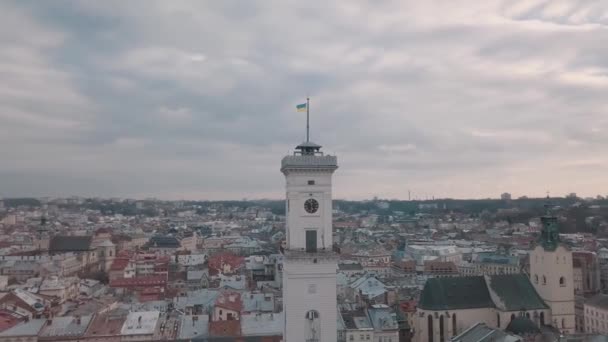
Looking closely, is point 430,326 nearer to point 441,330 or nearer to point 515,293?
point 441,330

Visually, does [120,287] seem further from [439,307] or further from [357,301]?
[439,307]

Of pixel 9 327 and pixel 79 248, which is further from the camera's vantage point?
pixel 79 248

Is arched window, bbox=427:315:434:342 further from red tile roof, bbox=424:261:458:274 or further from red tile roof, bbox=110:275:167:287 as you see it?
red tile roof, bbox=424:261:458:274

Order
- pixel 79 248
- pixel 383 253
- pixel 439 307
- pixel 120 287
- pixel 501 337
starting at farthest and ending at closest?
→ pixel 383 253, pixel 79 248, pixel 120 287, pixel 439 307, pixel 501 337

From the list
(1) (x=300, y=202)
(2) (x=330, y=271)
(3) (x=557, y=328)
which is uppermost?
(1) (x=300, y=202)

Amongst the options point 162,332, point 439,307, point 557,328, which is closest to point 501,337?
point 439,307

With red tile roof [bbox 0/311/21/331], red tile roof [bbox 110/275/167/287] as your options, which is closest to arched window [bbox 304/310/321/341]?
red tile roof [bbox 0/311/21/331]

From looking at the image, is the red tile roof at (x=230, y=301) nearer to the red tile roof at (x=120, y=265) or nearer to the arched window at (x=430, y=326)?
the arched window at (x=430, y=326)

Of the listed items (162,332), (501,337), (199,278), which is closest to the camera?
(501,337)

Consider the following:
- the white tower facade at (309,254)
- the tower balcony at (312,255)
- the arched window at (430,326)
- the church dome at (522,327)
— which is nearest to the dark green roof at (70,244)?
the arched window at (430,326)
